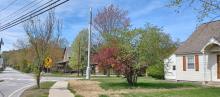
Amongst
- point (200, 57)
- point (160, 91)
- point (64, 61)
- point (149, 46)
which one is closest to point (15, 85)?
point (149, 46)

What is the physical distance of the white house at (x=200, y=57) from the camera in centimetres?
3219

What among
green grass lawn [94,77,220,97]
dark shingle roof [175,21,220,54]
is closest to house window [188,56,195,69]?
dark shingle roof [175,21,220,54]

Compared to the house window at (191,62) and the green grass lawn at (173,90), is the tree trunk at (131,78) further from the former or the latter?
the house window at (191,62)

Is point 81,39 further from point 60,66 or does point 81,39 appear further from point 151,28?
point 151,28

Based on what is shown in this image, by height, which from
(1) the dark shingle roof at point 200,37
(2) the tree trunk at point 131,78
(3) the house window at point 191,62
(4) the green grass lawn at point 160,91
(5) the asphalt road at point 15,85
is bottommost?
(5) the asphalt road at point 15,85

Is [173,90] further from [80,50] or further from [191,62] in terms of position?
[80,50]

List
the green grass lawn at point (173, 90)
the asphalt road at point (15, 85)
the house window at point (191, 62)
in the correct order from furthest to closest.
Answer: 1. the house window at point (191, 62)
2. the asphalt road at point (15, 85)
3. the green grass lawn at point (173, 90)

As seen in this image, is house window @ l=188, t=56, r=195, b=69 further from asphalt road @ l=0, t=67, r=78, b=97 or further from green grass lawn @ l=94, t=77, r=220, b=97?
asphalt road @ l=0, t=67, r=78, b=97

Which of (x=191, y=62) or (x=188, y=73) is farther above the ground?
(x=191, y=62)

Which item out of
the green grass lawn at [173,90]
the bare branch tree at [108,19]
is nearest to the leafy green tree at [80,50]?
the bare branch tree at [108,19]

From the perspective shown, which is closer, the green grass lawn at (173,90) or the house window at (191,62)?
the green grass lawn at (173,90)

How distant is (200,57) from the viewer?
34.2m

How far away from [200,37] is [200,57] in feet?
8.66

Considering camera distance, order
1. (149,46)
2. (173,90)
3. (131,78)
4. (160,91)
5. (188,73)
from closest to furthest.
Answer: (160,91)
(173,90)
(149,46)
(131,78)
(188,73)
